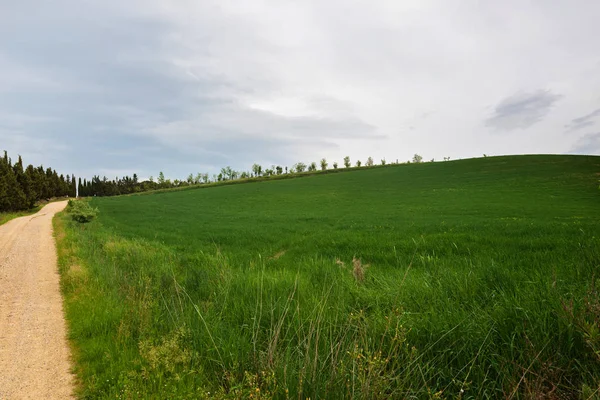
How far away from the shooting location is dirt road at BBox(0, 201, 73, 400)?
Answer: 4320mm

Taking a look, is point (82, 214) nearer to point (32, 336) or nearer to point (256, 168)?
point (32, 336)

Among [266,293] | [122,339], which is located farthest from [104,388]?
[266,293]

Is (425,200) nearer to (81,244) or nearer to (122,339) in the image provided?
(81,244)

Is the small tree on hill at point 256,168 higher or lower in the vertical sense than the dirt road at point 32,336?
higher

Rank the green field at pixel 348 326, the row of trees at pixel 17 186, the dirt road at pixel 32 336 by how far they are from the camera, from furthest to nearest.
Result: the row of trees at pixel 17 186 < the dirt road at pixel 32 336 < the green field at pixel 348 326

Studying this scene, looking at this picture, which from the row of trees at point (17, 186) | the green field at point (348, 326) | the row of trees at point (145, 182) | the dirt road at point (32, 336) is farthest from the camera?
the row of trees at point (145, 182)

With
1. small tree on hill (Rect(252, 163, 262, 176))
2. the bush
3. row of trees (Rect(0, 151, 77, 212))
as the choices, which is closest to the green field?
the bush

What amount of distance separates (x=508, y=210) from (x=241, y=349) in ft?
97.0

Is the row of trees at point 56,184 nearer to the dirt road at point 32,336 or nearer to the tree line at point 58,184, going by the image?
the tree line at point 58,184

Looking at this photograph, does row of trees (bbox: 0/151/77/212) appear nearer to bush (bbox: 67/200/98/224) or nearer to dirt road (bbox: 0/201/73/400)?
bush (bbox: 67/200/98/224)

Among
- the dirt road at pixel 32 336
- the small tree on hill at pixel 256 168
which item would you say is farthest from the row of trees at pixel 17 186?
the small tree on hill at pixel 256 168

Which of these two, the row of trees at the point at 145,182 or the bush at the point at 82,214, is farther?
the row of trees at the point at 145,182

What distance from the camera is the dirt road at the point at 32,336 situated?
4320 millimetres

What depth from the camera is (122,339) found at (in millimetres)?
5227
